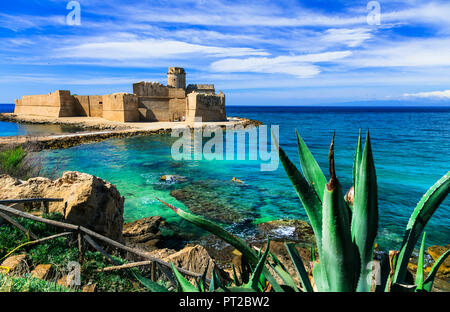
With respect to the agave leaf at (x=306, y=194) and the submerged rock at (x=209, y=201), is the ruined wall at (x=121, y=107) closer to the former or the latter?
the submerged rock at (x=209, y=201)

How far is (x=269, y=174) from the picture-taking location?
1122cm

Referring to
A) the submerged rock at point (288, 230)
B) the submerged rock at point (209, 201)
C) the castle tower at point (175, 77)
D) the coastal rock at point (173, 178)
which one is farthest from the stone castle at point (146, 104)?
the submerged rock at point (288, 230)

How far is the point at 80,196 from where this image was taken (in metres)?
3.60

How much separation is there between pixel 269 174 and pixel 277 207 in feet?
12.2

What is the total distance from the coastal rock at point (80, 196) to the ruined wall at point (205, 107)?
2178cm

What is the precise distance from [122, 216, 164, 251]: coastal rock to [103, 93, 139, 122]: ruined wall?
21.2 metres

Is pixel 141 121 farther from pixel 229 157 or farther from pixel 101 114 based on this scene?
pixel 229 157

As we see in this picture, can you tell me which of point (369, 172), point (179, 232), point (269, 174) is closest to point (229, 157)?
point (269, 174)

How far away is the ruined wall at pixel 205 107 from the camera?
25.4 m

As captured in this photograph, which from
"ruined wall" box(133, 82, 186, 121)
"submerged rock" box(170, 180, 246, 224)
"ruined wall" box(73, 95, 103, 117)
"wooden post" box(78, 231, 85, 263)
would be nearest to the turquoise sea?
"submerged rock" box(170, 180, 246, 224)

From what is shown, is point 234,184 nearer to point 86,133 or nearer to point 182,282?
point 182,282

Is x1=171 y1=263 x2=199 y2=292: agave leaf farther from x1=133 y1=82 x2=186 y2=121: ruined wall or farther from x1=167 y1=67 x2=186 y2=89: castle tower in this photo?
x1=167 y1=67 x2=186 y2=89: castle tower

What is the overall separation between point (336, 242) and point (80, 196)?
3507mm
